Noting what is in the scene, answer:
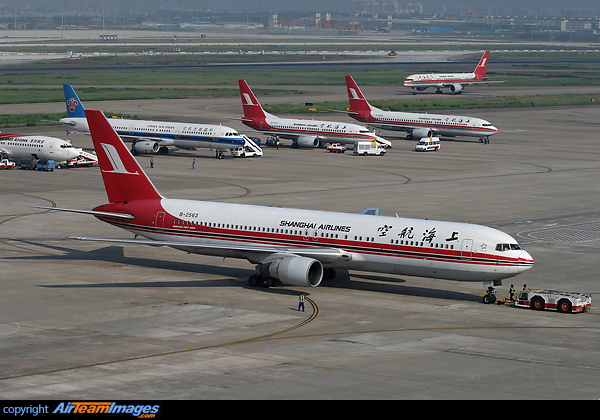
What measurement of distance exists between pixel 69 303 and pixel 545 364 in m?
24.7

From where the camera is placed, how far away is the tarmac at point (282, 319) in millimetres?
33250

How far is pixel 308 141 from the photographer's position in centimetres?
12988

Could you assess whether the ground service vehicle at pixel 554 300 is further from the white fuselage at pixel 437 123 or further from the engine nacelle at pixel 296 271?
the white fuselage at pixel 437 123

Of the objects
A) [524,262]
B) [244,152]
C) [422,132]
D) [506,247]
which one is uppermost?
[422,132]

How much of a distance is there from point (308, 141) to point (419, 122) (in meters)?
21.8

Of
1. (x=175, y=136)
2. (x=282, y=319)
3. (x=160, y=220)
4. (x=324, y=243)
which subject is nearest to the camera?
(x=282, y=319)

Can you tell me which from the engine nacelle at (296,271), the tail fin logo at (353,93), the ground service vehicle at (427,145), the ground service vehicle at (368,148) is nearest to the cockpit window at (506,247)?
the engine nacelle at (296,271)

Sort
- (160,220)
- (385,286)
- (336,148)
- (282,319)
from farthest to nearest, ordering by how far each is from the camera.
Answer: (336,148) < (160,220) < (385,286) < (282,319)

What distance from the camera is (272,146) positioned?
438 feet

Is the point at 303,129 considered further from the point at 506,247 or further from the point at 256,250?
the point at 506,247

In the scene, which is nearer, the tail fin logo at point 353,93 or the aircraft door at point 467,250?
the aircraft door at point 467,250
